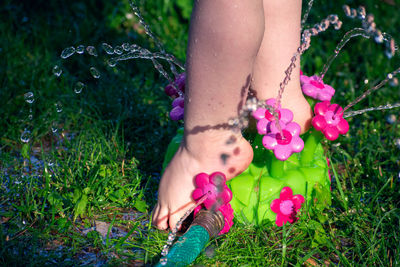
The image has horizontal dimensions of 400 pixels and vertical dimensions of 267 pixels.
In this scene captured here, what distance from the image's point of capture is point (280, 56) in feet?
5.32

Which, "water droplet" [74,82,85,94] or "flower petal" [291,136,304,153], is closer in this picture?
"flower petal" [291,136,304,153]

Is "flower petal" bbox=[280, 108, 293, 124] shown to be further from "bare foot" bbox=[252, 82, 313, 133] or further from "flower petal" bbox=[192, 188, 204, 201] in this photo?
"flower petal" bbox=[192, 188, 204, 201]

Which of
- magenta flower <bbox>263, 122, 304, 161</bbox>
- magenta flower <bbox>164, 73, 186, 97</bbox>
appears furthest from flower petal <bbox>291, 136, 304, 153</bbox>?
magenta flower <bbox>164, 73, 186, 97</bbox>

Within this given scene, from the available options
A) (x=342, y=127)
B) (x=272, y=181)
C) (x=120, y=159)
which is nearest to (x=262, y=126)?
(x=272, y=181)

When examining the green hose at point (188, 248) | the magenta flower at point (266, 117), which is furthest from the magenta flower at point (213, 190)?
the magenta flower at point (266, 117)

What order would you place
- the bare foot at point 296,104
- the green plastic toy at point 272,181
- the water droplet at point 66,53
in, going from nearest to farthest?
the green plastic toy at point 272,181, the bare foot at point 296,104, the water droplet at point 66,53

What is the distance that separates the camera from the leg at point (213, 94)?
1311mm

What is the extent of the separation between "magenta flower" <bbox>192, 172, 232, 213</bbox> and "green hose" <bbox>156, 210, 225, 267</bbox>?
0.03 m

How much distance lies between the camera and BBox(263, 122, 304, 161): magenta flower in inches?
57.5

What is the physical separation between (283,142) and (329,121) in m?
0.21

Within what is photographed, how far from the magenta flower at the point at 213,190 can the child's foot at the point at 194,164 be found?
3 centimetres

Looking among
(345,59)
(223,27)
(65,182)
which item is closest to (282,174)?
(223,27)

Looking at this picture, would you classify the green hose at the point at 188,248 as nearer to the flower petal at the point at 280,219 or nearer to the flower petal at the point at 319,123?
the flower petal at the point at 280,219

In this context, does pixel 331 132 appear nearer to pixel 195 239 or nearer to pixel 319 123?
pixel 319 123
